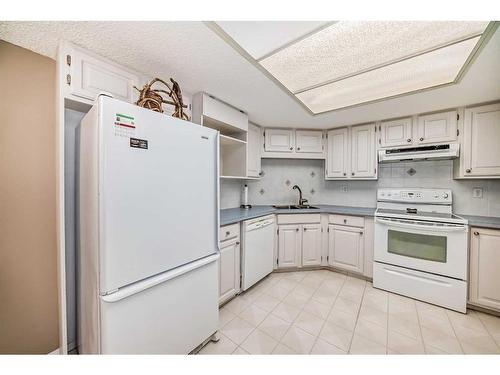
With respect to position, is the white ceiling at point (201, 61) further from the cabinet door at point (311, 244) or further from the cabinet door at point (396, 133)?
the cabinet door at point (311, 244)

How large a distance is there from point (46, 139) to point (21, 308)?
1064mm

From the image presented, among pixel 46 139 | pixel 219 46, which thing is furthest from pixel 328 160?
pixel 46 139

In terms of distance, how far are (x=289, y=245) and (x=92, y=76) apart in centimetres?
248

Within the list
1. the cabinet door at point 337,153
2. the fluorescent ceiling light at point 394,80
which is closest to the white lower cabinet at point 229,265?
the fluorescent ceiling light at point 394,80

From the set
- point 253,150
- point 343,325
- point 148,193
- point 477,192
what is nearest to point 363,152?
point 477,192

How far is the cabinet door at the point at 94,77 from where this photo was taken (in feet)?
3.80

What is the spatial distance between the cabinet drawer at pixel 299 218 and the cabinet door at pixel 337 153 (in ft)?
2.41

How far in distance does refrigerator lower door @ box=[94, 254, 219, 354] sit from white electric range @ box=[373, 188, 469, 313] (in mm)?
1898

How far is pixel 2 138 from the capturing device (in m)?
1.15

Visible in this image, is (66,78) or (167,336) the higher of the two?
→ (66,78)
